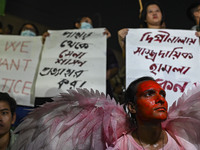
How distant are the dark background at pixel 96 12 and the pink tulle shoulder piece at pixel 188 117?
2.50m

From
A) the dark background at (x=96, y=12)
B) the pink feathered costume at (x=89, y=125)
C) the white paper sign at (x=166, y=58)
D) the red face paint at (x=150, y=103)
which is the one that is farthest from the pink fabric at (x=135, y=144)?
the dark background at (x=96, y=12)

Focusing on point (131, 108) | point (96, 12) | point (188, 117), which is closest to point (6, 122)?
point (131, 108)

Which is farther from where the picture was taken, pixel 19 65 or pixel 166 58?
pixel 19 65

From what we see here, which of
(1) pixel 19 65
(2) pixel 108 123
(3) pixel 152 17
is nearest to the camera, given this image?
(2) pixel 108 123

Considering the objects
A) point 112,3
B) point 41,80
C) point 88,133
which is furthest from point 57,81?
point 112,3

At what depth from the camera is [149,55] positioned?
208 cm

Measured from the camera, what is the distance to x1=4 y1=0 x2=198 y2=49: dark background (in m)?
3.77

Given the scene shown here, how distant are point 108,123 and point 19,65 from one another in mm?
1371

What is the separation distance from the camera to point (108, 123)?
4.28ft

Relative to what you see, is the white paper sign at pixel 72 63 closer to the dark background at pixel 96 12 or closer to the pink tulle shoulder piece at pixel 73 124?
the pink tulle shoulder piece at pixel 73 124

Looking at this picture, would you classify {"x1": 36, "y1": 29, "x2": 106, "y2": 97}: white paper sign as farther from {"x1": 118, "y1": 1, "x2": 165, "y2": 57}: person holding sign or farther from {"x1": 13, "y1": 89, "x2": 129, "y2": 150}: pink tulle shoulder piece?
{"x1": 13, "y1": 89, "x2": 129, "y2": 150}: pink tulle shoulder piece

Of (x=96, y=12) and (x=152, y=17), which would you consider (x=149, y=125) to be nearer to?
(x=152, y=17)

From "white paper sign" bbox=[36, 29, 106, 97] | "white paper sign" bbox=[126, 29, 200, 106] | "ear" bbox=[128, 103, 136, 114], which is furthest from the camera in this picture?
"white paper sign" bbox=[36, 29, 106, 97]

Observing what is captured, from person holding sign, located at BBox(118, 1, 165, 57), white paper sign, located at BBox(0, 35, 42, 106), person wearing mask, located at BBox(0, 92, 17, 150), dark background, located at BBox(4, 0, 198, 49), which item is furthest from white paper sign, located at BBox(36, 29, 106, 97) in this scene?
dark background, located at BBox(4, 0, 198, 49)
